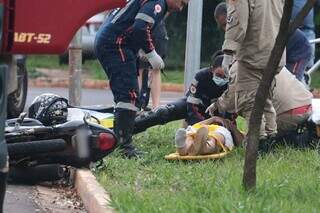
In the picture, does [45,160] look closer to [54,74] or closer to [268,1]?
[268,1]

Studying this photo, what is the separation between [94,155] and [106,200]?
1.17m

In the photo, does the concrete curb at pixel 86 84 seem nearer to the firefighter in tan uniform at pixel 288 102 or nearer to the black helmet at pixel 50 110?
the firefighter in tan uniform at pixel 288 102

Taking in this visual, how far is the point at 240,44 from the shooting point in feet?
24.2

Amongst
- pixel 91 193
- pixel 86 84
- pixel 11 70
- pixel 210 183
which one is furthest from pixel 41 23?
pixel 86 84

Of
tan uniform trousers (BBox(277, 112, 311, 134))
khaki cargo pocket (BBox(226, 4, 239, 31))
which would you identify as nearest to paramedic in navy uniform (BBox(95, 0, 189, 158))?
khaki cargo pocket (BBox(226, 4, 239, 31))

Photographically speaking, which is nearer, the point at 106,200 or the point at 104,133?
the point at 106,200

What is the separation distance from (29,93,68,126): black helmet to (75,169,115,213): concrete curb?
880mm

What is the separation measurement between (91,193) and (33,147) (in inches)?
27.2

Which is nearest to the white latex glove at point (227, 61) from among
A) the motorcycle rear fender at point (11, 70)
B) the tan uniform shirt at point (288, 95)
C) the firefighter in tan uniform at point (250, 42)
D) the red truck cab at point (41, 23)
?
the firefighter in tan uniform at point (250, 42)

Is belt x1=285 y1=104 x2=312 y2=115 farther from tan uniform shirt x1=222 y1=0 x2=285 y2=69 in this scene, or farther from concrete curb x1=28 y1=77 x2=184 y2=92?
concrete curb x1=28 y1=77 x2=184 y2=92

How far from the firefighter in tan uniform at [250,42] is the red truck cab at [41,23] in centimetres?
329

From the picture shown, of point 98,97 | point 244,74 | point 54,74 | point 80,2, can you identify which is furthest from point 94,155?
point 54,74

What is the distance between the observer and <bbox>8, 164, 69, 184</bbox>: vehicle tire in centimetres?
670

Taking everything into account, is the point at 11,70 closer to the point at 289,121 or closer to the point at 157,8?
the point at 157,8
